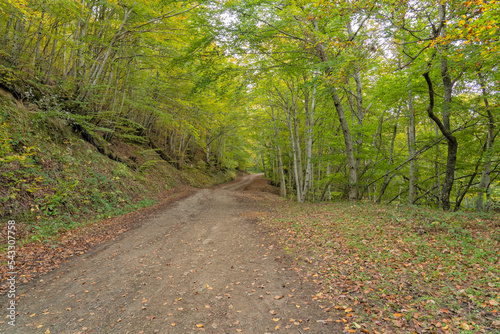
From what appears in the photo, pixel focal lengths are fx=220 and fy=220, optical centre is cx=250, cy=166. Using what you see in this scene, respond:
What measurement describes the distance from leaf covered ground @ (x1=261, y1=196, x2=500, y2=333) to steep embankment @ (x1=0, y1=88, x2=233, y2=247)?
7499 mm

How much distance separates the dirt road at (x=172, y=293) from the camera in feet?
11.7

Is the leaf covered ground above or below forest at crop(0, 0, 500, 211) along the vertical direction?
below

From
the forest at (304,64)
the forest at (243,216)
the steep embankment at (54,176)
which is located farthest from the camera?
the forest at (304,64)

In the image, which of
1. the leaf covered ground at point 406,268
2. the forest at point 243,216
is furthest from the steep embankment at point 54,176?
the leaf covered ground at point 406,268

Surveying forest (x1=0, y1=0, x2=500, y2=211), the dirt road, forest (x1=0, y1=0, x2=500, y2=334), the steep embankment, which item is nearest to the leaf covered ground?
forest (x1=0, y1=0, x2=500, y2=334)

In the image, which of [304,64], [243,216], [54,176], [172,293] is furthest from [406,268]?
[54,176]

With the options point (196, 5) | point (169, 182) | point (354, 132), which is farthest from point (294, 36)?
point (169, 182)

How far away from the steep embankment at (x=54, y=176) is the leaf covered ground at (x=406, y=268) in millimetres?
7499

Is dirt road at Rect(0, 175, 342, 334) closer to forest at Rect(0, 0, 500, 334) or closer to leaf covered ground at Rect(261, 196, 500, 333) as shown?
forest at Rect(0, 0, 500, 334)

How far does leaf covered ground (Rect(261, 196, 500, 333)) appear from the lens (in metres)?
3.26

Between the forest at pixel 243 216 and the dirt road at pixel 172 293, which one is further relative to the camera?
the forest at pixel 243 216

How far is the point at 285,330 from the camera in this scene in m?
3.38

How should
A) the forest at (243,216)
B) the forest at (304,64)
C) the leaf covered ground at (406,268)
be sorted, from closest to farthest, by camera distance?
1. the leaf covered ground at (406,268)
2. the forest at (243,216)
3. the forest at (304,64)

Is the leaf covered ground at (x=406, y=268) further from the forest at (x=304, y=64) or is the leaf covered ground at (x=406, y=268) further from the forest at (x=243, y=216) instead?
the forest at (x=304, y=64)
